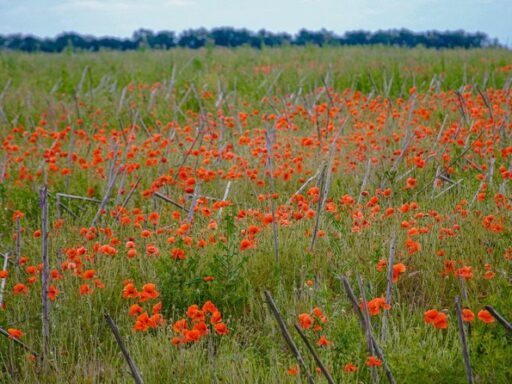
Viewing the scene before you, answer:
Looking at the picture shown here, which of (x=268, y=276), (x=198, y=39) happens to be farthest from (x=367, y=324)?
(x=198, y=39)

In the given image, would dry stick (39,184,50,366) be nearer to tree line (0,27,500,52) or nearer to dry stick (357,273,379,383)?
dry stick (357,273,379,383)

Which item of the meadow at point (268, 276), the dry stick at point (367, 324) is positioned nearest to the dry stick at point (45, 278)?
the meadow at point (268, 276)

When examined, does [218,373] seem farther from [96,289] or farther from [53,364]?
[96,289]

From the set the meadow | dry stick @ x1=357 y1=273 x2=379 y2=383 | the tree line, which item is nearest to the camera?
dry stick @ x1=357 y1=273 x2=379 y2=383

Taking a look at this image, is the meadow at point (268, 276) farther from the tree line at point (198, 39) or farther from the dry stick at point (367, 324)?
the tree line at point (198, 39)

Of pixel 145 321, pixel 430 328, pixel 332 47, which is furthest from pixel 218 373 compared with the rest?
pixel 332 47

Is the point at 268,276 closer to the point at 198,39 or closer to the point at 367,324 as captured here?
the point at 367,324

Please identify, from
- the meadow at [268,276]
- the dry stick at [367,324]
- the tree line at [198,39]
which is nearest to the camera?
the dry stick at [367,324]

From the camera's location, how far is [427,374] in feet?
8.32

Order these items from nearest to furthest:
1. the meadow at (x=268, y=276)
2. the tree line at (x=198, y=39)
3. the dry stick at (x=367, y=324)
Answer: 1. the dry stick at (x=367, y=324)
2. the meadow at (x=268, y=276)
3. the tree line at (x=198, y=39)

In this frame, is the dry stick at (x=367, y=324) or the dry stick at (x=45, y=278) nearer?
the dry stick at (x=367, y=324)

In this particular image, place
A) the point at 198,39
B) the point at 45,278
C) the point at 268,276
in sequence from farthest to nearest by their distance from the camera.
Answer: the point at 198,39 < the point at 268,276 < the point at 45,278

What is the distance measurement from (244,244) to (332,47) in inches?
574

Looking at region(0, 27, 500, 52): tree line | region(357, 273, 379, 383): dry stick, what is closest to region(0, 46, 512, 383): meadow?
region(357, 273, 379, 383): dry stick
